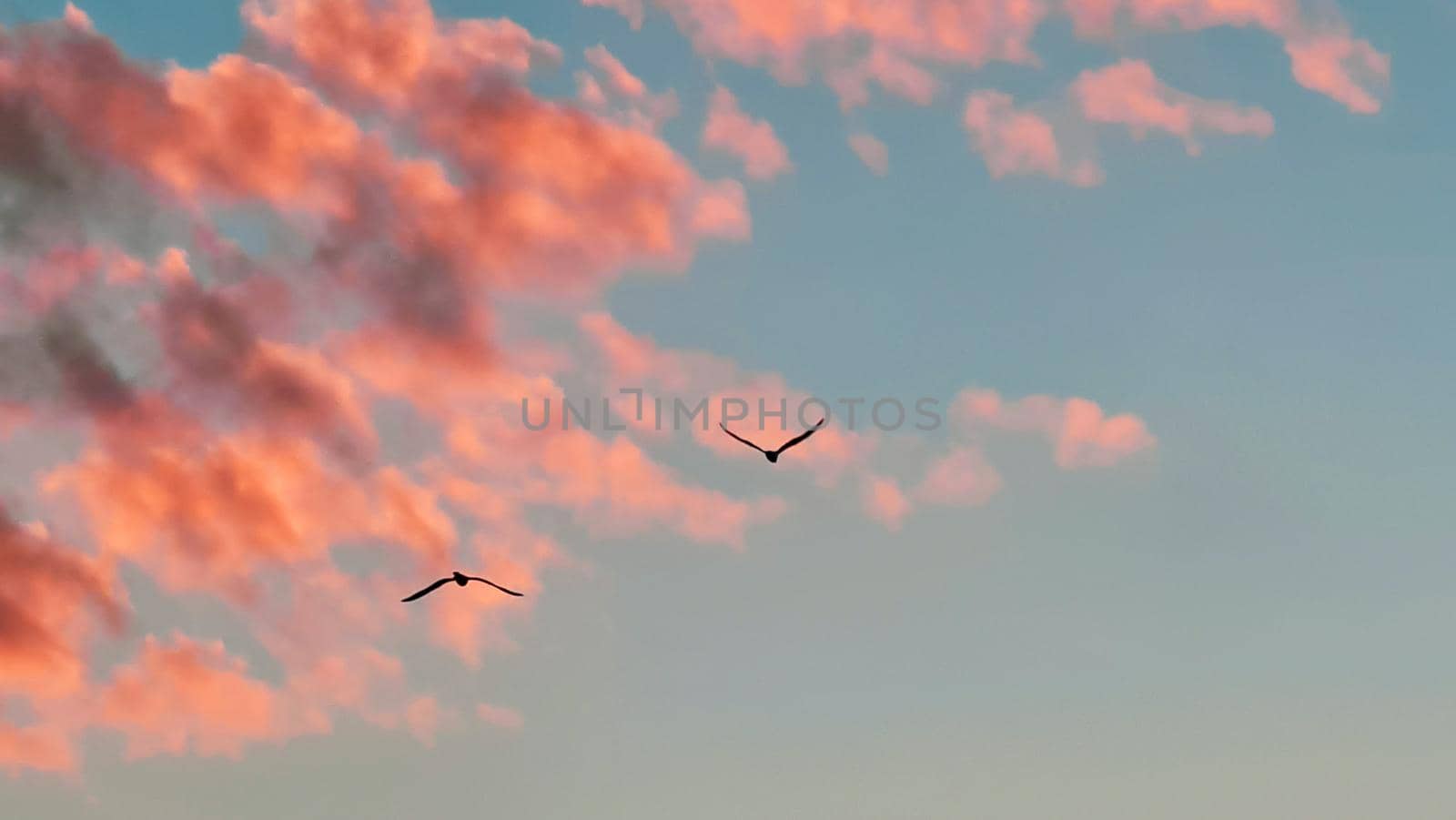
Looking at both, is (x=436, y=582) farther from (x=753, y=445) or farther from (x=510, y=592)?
(x=753, y=445)

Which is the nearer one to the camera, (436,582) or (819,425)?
(819,425)

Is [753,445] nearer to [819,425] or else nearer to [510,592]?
[819,425]

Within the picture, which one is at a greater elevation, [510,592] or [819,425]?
[819,425]

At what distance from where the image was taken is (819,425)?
265 ft

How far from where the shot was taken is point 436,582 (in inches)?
3772

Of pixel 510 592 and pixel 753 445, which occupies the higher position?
pixel 753 445

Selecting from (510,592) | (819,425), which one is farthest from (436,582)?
(819,425)

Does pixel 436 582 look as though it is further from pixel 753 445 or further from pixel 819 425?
pixel 819 425

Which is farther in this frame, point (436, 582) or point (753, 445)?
point (436, 582)

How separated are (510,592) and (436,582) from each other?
14.2 m

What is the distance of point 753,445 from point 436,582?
91.5ft

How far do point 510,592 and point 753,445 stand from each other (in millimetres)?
18718

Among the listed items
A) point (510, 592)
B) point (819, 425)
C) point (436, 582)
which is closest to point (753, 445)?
point (819, 425)
